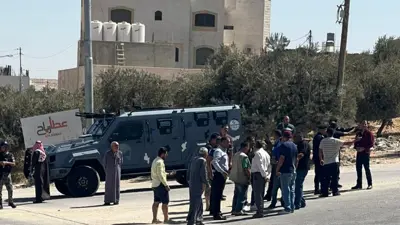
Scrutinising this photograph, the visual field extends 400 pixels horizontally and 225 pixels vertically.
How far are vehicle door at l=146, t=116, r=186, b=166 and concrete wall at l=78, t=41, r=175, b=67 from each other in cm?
3573

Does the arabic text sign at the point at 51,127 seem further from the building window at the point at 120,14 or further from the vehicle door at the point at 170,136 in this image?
the building window at the point at 120,14

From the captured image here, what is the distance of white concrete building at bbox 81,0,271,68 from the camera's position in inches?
2653

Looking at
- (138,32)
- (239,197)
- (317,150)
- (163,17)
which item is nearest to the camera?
(239,197)

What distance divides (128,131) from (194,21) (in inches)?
1909

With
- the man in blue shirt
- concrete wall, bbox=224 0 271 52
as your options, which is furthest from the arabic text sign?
concrete wall, bbox=224 0 271 52

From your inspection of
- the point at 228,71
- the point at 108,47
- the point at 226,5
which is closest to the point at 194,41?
the point at 226,5

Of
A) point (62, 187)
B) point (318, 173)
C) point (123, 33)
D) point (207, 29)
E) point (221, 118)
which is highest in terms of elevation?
point (207, 29)

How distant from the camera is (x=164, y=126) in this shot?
2220 centimetres

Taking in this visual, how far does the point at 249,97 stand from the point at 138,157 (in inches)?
314

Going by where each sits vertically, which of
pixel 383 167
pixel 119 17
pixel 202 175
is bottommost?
pixel 383 167

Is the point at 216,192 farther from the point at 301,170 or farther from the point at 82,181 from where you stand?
the point at 82,181

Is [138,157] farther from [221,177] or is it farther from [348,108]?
[348,108]

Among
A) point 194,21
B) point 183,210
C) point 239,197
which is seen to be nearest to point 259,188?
point 239,197

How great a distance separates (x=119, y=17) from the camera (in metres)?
67.8
